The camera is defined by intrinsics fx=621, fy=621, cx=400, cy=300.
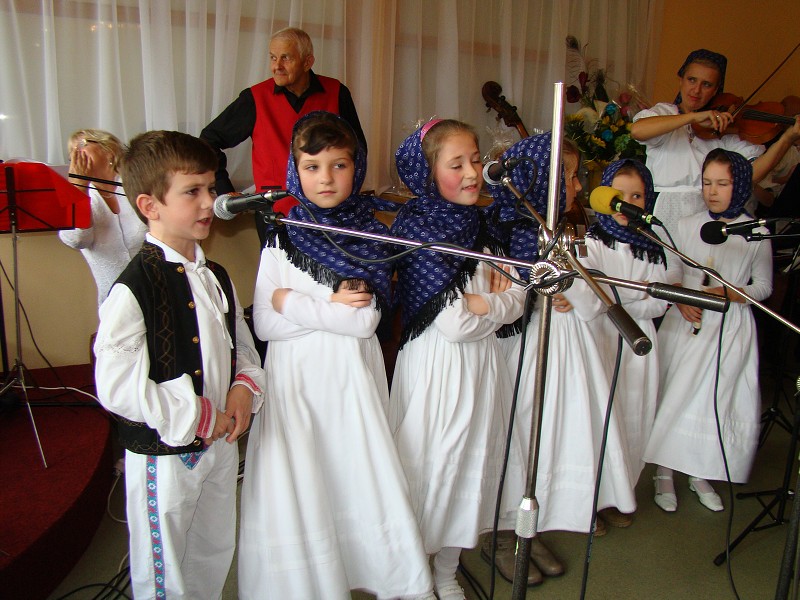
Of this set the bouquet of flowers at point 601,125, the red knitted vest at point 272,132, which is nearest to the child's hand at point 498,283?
the red knitted vest at point 272,132

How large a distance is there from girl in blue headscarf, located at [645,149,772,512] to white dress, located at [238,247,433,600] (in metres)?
1.24

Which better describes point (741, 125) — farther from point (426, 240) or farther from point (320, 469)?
point (320, 469)

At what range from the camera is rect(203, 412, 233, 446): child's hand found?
1.36 metres

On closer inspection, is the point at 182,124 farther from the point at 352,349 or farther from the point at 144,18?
the point at 352,349

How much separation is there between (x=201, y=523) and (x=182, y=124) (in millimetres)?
2203

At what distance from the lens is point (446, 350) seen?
5.57 ft

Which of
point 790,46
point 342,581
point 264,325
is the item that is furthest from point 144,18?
point 790,46

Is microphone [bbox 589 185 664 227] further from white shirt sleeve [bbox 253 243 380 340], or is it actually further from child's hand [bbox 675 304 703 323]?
child's hand [bbox 675 304 703 323]

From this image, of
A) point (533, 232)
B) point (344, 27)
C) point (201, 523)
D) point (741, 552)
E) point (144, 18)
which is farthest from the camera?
point (344, 27)

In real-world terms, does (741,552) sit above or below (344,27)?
below

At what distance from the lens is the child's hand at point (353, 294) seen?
1536 mm

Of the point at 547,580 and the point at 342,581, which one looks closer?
the point at 342,581

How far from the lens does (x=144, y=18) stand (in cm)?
287

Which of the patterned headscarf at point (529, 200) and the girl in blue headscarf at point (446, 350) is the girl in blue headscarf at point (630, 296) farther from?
the girl in blue headscarf at point (446, 350)
